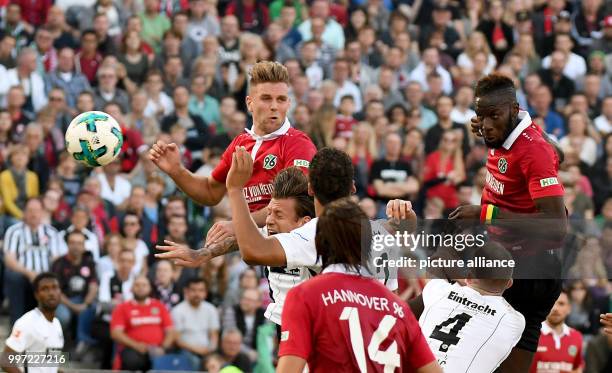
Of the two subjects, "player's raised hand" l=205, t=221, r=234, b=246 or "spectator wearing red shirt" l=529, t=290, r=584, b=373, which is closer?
"player's raised hand" l=205, t=221, r=234, b=246

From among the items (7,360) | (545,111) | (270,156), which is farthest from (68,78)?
(270,156)

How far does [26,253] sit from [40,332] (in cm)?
221

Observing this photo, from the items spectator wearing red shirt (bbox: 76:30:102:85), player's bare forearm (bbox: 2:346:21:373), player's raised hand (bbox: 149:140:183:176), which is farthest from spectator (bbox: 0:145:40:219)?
player's raised hand (bbox: 149:140:183:176)

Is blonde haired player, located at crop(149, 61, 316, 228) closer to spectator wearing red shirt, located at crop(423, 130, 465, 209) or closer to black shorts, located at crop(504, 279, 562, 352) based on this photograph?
black shorts, located at crop(504, 279, 562, 352)

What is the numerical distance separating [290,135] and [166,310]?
231 inches

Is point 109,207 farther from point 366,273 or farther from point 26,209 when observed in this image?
point 366,273

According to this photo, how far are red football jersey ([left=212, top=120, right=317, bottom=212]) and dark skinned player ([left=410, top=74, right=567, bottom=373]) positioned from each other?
48.9 inches

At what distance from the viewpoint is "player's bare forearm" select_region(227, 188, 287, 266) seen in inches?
293

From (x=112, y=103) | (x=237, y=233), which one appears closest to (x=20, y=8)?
(x=112, y=103)

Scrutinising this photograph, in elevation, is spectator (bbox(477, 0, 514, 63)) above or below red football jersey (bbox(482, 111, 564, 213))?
above

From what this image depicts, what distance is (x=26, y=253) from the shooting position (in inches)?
601

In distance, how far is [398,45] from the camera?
65.3ft

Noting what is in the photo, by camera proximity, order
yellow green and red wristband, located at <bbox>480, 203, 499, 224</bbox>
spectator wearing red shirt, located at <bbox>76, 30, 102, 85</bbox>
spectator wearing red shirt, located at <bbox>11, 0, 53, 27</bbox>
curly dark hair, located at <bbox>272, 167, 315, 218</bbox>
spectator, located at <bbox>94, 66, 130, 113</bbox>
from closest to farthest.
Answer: curly dark hair, located at <bbox>272, 167, 315, 218</bbox> → yellow green and red wristband, located at <bbox>480, 203, 499, 224</bbox> → spectator, located at <bbox>94, 66, 130, 113</bbox> → spectator wearing red shirt, located at <bbox>76, 30, 102, 85</bbox> → spectator wearing red shirt, located at <bbox>11, 0, 53, 27</bbox>

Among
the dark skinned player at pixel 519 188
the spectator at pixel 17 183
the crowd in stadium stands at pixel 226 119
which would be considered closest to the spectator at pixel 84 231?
the crowd in stadium stands at pixel 226 119
